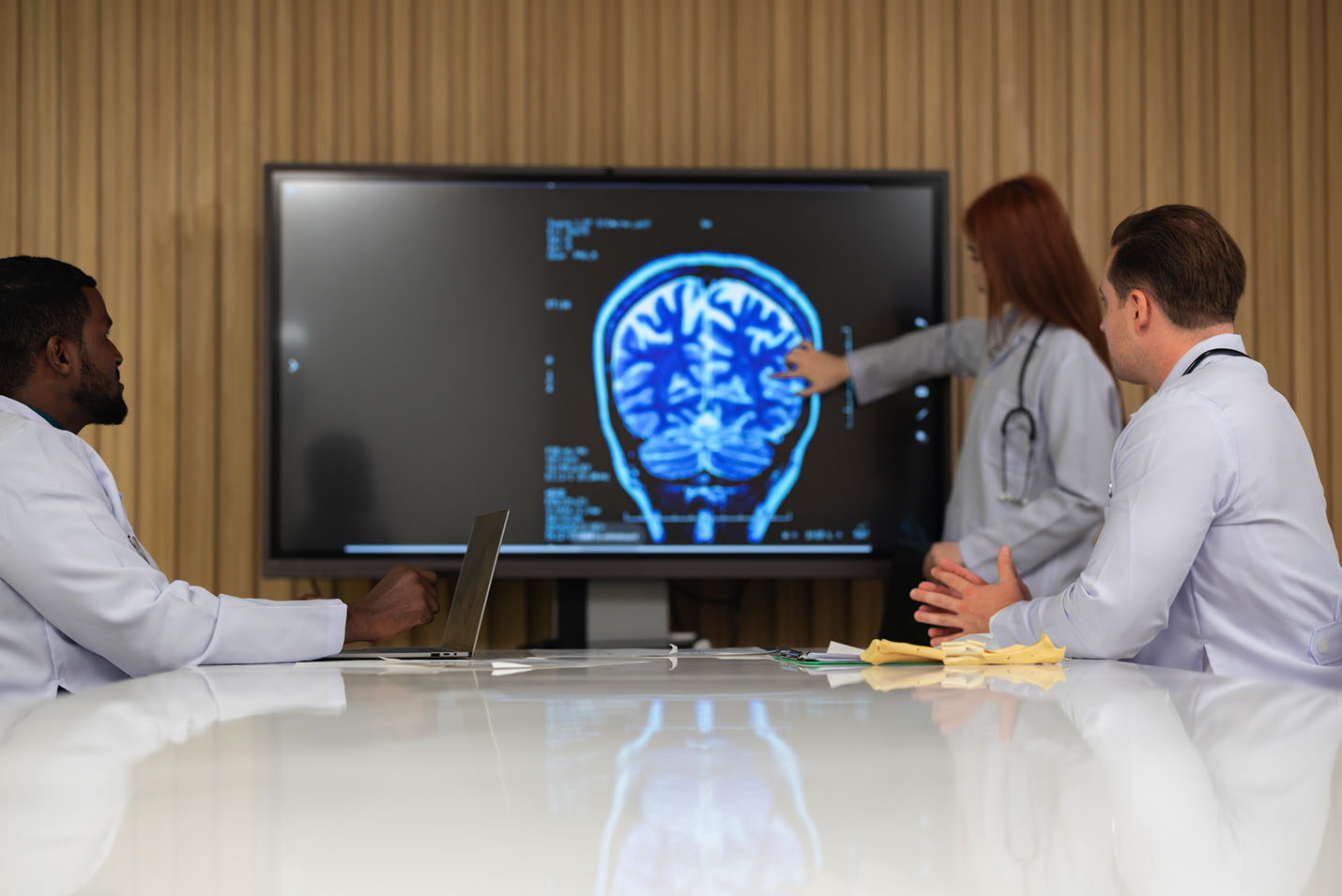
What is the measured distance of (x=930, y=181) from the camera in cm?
322

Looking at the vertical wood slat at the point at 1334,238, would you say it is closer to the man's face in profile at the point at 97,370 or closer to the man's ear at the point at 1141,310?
the man's ear at the point at 1141,310

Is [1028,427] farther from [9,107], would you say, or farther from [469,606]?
[9,107]

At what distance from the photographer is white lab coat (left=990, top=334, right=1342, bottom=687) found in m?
1.56

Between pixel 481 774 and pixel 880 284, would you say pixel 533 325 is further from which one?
pixel 481 774

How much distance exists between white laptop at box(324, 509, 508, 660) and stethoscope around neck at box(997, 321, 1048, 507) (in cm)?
137

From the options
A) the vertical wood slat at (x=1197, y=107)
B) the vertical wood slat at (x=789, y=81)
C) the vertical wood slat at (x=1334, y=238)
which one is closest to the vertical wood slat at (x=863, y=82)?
the vertical wood slat at (x=789, y=81)

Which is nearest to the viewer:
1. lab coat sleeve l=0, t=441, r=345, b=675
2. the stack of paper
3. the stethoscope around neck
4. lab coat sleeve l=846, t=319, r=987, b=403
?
the stack of paper

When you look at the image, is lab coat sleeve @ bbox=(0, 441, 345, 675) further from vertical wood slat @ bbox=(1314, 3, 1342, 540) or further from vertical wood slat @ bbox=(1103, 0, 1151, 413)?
vertical wood slat @ bbox=(1314, 3, 1342, 540)

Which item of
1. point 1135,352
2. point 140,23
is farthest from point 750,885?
point 140,23

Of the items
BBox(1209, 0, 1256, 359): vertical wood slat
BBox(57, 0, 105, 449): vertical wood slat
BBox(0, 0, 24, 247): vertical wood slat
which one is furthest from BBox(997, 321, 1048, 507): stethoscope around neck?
BBox(0, 0, 24, 247): vertical wood slat

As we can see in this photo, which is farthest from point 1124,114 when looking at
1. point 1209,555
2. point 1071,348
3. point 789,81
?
point 1209,555

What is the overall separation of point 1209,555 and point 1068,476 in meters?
0.95

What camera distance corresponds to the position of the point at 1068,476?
2.59m

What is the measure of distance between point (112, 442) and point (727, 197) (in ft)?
6.35
